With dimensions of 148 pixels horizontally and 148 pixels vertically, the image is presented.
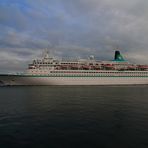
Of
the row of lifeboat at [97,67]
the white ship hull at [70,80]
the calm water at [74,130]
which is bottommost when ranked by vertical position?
the calm water at [74,130]

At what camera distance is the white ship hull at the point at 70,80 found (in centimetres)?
6725

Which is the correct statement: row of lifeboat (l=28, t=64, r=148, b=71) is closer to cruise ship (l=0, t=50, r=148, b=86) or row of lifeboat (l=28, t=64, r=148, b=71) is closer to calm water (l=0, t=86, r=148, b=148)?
cruise ship (l=0, t=50, r=148, b=86)

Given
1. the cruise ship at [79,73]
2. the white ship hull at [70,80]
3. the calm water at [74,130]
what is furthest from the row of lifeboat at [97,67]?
the calm water at [74,130]

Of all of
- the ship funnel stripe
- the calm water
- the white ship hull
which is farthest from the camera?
the ship funnel stripe

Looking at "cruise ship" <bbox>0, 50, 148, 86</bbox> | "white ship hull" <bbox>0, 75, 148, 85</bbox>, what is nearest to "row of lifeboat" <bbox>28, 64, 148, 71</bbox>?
"cruise ship" <bbox>0, 50, 148, 86</bbox>

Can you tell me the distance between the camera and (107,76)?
75.2 meters

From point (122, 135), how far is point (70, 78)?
58.3 meters


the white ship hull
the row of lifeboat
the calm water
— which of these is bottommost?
the calm water

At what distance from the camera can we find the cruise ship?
67875mm

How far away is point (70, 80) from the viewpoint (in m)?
70.5

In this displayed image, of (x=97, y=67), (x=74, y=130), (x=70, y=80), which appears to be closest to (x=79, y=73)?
(x=70, y=80)

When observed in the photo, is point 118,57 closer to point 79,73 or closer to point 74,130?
point 79,73

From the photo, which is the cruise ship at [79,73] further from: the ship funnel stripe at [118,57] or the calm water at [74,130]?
the calm water at [74,130]

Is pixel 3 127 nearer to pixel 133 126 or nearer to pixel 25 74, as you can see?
pixel 133 126
